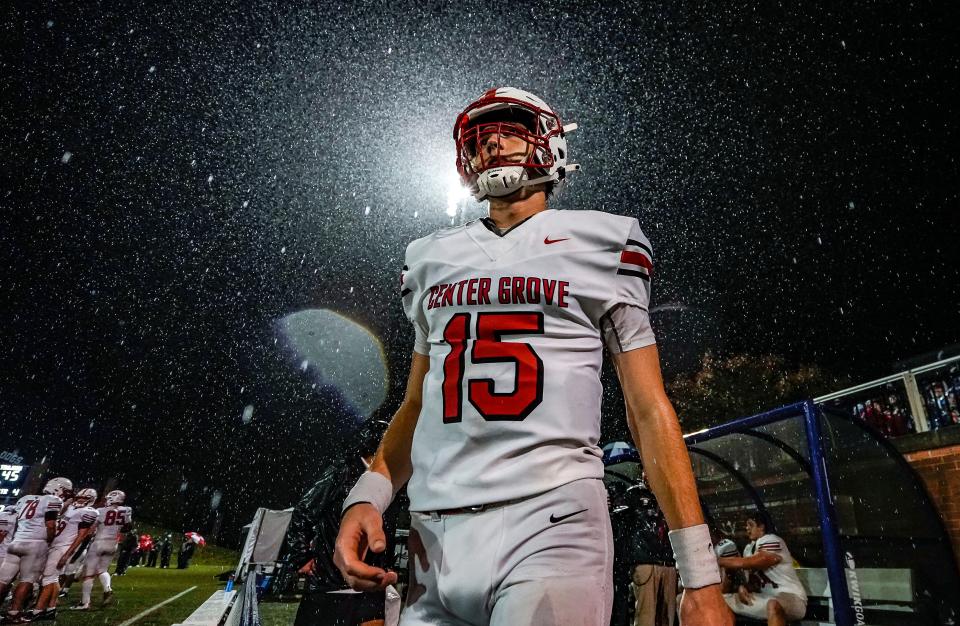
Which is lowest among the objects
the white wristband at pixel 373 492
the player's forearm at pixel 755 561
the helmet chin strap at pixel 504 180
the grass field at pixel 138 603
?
the grass field at pixel 138 603

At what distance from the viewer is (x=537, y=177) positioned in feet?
6.57

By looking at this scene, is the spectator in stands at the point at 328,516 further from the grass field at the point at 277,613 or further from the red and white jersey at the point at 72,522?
the red and white jersey at the point at 72,522

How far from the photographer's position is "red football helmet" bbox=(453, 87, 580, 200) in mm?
1965

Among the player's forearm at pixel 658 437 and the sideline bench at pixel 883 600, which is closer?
the player's forearm at pixel 658 437

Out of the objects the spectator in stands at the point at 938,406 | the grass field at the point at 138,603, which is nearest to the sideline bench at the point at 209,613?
the grass field at the point at 138,603

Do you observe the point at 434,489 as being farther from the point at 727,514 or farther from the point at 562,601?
the point at 727,514

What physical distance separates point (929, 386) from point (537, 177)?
1012 centimetres

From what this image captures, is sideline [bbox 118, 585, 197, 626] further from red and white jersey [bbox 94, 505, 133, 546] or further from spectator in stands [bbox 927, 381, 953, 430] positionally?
spectator in stands [bbox 927, 381, 953, 430]

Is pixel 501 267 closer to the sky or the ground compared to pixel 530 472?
closer to the sky


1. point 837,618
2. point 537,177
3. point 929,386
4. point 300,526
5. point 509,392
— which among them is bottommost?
point 837,618

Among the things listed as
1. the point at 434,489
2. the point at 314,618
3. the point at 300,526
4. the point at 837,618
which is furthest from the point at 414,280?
the point at 300,526

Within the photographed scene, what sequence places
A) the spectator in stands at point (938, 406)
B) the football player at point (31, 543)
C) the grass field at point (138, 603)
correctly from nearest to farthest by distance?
the spectator in stands at point (938, 406) < the football player at point (31, 543) < the grass field at point (138, 603)

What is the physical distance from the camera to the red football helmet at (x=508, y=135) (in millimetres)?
1965

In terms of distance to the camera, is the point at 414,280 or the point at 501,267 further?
the point at 414,280
